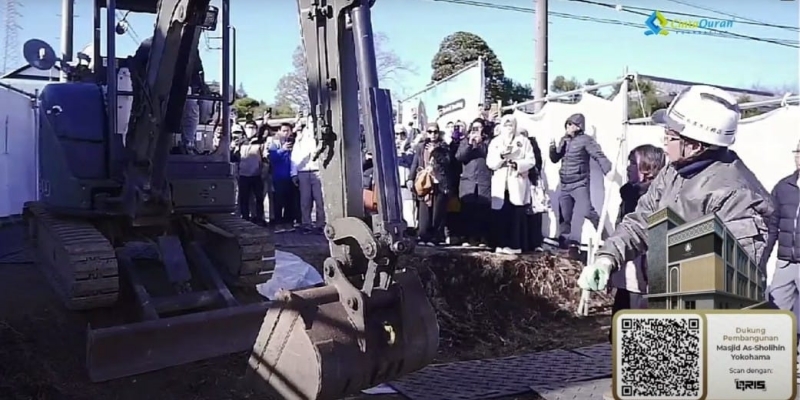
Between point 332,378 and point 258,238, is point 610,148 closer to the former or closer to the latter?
point 258,238

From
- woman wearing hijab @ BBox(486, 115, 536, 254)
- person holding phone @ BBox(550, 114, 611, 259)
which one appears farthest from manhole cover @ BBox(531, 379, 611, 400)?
woman wearing hijab @ BBox(486, 115, 536, 254)

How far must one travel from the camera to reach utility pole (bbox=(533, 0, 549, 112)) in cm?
962

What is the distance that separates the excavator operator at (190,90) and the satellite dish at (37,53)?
20.0 inches

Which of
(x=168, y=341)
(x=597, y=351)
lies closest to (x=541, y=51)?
(x=597, y=351)

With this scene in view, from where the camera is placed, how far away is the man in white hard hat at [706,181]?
276 centimetres

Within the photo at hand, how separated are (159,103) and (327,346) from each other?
8.79ft

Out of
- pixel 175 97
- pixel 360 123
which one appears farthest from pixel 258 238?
pixel 360 123

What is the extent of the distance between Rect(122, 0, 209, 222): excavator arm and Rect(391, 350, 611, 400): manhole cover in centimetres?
189

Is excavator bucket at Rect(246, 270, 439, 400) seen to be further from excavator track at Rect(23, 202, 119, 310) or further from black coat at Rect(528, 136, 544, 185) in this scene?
black coat at Rect(528, 136, 544, 185)

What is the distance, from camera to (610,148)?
7242mm

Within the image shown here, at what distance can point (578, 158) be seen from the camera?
7.43 m

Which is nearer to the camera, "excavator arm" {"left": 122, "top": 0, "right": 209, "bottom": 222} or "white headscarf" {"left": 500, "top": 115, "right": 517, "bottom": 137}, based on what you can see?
"excavator arm" {"left": 122, "top": 0, "right": 209, "bottom": 222}

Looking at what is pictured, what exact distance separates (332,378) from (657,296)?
3.48ft

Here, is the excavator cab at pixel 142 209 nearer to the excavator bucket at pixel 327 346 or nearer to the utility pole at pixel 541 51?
the excavator bucket at pixel 327 346
